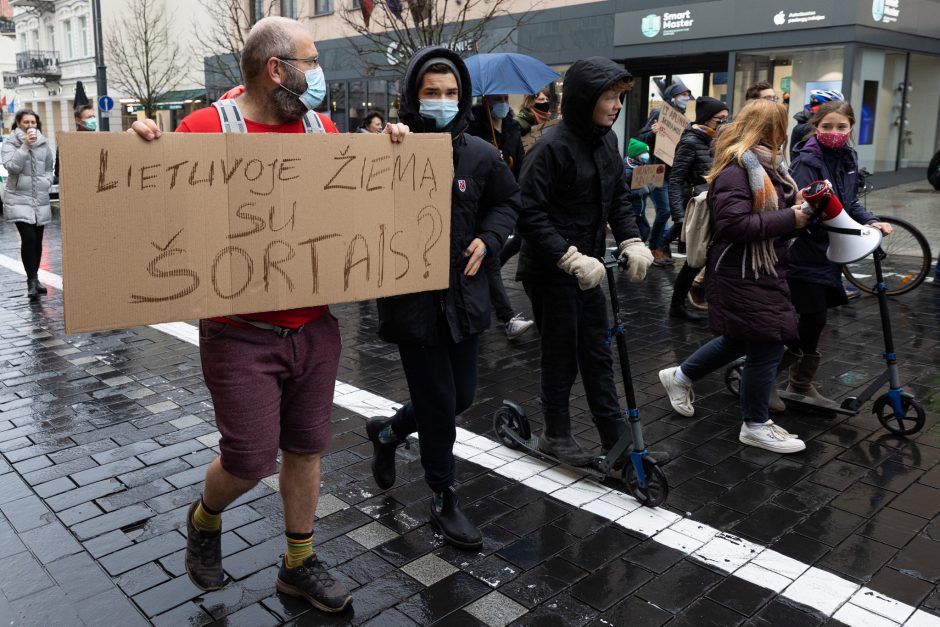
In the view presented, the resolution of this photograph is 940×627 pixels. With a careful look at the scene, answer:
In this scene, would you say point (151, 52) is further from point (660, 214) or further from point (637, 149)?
point (660, 214)

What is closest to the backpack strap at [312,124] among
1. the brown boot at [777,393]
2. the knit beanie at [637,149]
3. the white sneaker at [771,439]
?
the white sneaker at [771,439]

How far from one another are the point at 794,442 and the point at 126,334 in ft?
18.0

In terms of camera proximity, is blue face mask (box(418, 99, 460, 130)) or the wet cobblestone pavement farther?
blue face mask (box(418, 99, 460, 130))

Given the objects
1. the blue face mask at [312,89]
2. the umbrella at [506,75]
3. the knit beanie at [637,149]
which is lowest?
the knit beanie at [637,149]

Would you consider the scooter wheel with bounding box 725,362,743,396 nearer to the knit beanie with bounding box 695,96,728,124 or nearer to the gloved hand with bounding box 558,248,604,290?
the gloved hand with bounding box 558,248,604,290

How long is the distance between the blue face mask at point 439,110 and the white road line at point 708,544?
6.09 ft

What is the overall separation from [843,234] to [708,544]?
6.55 feet

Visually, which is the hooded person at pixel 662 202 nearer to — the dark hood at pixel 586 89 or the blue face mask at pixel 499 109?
the blue face mask at pixel 499 109

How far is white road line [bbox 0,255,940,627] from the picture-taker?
3117mm

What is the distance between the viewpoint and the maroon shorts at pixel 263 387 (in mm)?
2850

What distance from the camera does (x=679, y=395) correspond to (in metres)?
5.20

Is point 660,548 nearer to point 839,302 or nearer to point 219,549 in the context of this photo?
point 219,549

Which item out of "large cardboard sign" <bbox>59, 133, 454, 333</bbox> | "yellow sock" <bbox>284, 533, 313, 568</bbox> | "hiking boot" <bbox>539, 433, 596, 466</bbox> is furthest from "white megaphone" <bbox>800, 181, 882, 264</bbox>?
"yellow sock" <bbox>284, 533, 313, 568</bbox>

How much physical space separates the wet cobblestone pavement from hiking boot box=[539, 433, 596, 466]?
9cm
